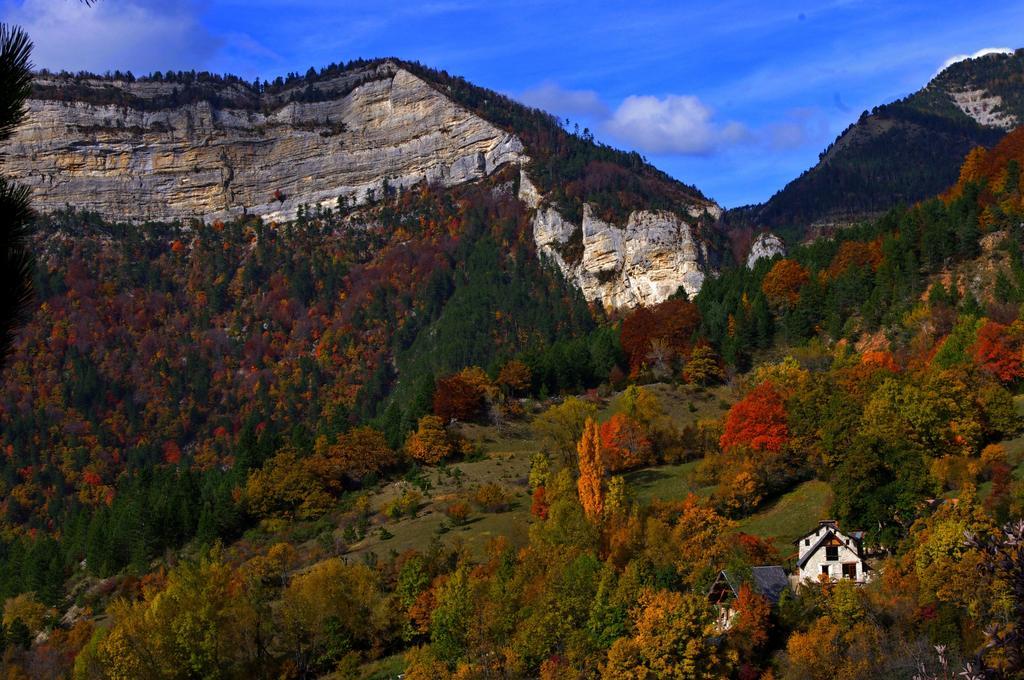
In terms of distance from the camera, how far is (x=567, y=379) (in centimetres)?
10931

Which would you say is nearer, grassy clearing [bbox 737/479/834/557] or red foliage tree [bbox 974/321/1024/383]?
grassy clearing [bbox 737/479/834/557]

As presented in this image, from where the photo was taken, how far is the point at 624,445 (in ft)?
257

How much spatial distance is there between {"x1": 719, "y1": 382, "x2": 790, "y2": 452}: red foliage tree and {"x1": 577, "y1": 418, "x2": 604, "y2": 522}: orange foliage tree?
32.0 ft

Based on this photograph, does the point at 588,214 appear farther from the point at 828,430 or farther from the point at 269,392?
the point at 828,430

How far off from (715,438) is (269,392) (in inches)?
4590

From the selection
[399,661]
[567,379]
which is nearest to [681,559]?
[399,661]

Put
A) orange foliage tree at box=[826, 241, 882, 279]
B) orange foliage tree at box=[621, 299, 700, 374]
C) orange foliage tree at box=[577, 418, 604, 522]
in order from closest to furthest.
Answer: orange foliage tree at box=[577, 418, 604, 522] < orange foliage tree at box=[826, 241, 882, 279] < orange foliage tree at box=[621, 299, 700, 374]

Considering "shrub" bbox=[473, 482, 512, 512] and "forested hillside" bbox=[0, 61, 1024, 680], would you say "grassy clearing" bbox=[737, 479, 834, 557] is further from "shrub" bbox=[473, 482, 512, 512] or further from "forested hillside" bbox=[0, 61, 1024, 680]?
"shrub" bbox=[473, 482, 512, 512]

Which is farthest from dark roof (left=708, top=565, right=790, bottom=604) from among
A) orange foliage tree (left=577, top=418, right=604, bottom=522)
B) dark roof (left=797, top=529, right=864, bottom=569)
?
orange foliage tree (left=577, top=418, right=604, bottom=522)

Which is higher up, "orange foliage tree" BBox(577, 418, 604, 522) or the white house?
"orange foliage tree" BBox(577, 418, 604, 522)

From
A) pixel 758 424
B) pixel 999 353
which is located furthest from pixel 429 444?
pixel 999 353

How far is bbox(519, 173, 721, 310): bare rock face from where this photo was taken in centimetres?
17012

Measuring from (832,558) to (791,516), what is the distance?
1069cm

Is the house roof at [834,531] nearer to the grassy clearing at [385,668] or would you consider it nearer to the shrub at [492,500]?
the grassy clearing at [385,668]
